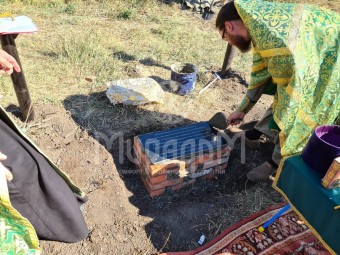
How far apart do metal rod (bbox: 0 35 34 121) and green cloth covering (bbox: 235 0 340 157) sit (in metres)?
2.05

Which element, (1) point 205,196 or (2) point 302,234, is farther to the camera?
(1) point 205,196

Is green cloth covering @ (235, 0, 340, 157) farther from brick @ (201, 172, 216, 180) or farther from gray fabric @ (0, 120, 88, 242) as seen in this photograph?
gray fabric @ (0, 120, 88, 242)

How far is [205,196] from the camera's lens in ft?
10.0

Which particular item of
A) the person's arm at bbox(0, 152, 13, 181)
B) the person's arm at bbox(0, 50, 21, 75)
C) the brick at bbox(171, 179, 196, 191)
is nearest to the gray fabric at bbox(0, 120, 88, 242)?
the person's arm at bbox(0, 152, 13, 181)

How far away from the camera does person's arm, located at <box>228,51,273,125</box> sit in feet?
9.21

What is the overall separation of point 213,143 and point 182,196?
58 cm

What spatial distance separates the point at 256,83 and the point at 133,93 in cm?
144

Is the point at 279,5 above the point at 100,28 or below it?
above

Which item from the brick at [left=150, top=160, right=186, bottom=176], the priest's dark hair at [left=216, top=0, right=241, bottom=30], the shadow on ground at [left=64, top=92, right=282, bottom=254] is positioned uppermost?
the priest's dark hair at [left=216, top=0, right=241, bottom=30]

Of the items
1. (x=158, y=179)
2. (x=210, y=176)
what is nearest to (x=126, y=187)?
(x=158, y=179)

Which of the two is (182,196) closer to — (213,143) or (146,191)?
(146,191)

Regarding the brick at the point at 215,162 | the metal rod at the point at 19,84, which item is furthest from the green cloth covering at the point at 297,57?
the metal rod at the point at 19,84

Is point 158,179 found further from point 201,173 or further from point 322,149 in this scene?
point 322,149

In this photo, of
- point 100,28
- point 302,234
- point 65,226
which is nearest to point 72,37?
point 100,28
